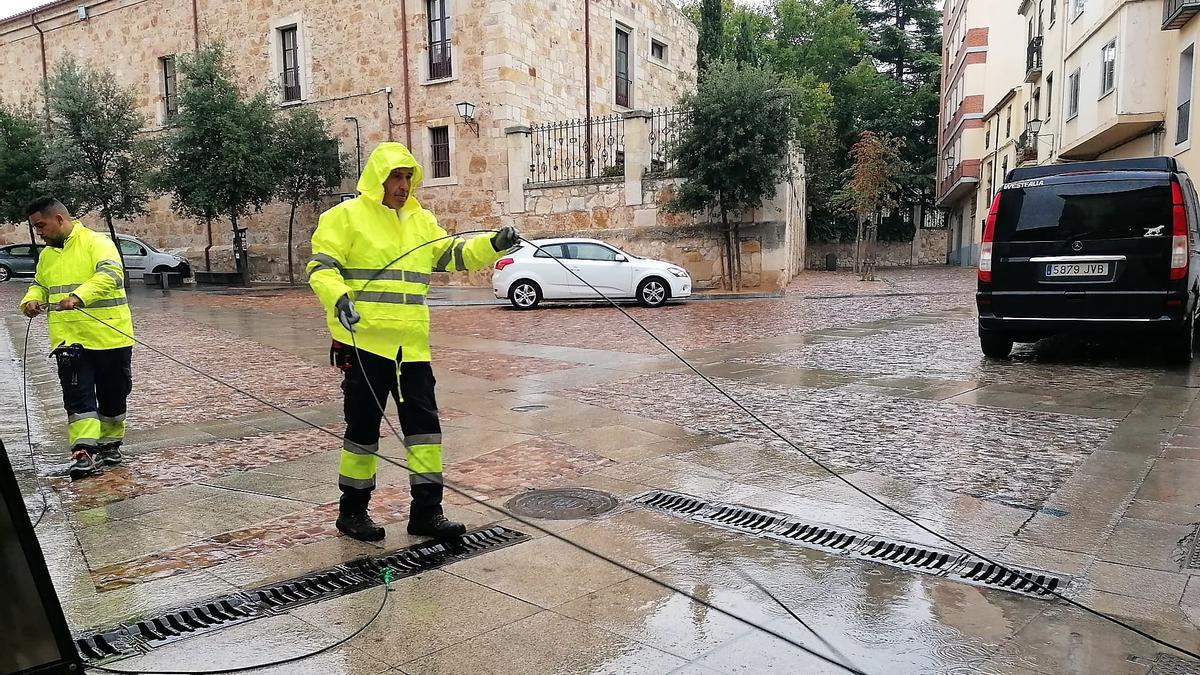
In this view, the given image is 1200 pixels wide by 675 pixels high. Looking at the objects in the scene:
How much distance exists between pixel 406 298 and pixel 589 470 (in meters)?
1.87

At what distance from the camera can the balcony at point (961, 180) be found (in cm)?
4194

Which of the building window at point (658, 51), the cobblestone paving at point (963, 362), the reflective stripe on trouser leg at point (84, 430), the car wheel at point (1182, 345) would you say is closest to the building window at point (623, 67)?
the building window at point (658, 51)

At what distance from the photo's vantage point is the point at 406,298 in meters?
3.88

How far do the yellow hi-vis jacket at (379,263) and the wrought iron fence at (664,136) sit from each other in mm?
16662

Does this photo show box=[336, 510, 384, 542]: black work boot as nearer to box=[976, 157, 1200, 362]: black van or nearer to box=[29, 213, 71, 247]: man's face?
box=[29, 213, 71, 247]: man's face

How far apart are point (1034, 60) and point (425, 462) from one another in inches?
1338

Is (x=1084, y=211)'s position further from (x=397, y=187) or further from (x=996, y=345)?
(x=397, y=187)

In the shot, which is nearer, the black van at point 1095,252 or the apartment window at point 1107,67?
the black van at point 1095,252

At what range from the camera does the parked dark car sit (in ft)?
94.8

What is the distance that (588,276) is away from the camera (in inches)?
667

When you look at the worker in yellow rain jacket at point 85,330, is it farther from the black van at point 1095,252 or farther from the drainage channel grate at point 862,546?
the black van at point 1095,252

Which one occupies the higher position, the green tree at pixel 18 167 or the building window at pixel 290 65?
the building window at pixel 290 65

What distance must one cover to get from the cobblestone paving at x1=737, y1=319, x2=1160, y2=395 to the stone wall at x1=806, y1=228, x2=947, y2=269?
28.7 metres

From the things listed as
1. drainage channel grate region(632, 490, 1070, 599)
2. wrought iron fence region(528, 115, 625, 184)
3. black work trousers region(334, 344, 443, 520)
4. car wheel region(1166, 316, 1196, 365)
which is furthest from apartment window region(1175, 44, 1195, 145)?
black work trousers region(334, 344, 443, 520)
